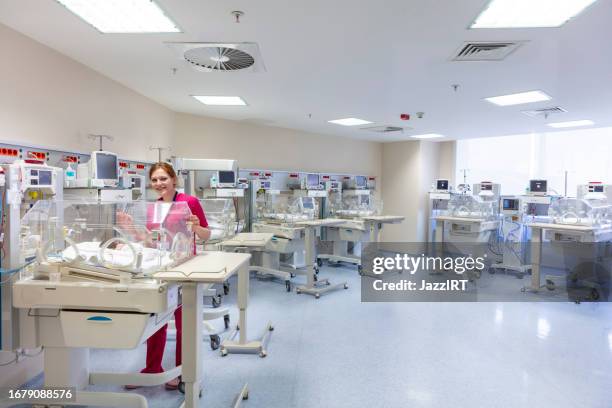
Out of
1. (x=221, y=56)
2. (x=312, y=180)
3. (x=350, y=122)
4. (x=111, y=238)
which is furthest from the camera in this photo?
(x=312, y=180)

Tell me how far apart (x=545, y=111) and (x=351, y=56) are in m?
3.35

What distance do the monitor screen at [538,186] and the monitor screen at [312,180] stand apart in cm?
336

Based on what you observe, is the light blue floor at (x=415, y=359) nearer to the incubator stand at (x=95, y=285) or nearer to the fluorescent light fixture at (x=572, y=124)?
the incubator stand at (x=95, y=285)

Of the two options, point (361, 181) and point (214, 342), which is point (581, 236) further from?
point (214, 342)

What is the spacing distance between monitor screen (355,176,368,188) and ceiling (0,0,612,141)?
8.17ft

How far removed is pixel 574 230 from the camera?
4555 millimetres

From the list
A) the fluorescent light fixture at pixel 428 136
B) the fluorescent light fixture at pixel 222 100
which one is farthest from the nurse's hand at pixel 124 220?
the fluorescent light fixture at pixel 428 136

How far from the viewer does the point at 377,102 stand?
15.4 feet

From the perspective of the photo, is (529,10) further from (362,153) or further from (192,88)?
(362,153)

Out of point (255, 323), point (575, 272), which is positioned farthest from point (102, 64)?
point (575, 272)

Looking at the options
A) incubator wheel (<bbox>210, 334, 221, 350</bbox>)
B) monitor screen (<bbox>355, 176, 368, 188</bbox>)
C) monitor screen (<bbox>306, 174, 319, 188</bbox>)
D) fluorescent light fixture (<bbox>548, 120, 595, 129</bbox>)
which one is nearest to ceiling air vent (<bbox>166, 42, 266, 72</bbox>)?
incubator wheel (<bbox>210, 334, 221, 350</bbox>)

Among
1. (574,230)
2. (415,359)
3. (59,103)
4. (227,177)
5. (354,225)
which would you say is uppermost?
(59,103)

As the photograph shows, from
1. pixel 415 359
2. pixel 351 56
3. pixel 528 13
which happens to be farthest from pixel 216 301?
pixel 528 13

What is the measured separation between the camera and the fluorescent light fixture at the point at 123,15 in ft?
7.66
